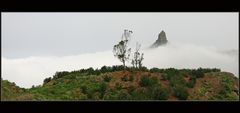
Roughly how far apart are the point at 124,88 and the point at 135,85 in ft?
1.87

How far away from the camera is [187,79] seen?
2005 centimetres

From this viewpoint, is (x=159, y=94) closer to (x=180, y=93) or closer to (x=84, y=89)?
(x=180, y=93)

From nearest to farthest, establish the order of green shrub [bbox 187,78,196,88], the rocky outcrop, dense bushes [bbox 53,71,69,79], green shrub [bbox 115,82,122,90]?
green shrub [bbox 115,82,122,90]
green shrub [bbox 187,78,196,88]
dense bushes [bbox 53,71,69,79]
the rocky outcrop

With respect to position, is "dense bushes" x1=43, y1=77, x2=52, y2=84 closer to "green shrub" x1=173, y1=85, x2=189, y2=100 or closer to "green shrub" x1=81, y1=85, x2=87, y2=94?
"green shrub" x1=81, y1=85, x2=87, y2=94

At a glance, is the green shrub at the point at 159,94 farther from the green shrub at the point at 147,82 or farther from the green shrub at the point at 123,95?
the green shrub at the point at 147,82

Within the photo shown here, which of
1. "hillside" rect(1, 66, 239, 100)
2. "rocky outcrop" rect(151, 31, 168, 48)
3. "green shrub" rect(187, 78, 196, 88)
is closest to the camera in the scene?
"hillside" rect(1, 66, 239, 100)

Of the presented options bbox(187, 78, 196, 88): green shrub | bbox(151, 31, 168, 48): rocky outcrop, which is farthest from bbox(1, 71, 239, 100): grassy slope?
bbox(151, 31, 168, 48): rocky outcrop

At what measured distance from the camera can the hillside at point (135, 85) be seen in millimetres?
16484

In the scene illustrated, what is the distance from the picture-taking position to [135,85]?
18547mm

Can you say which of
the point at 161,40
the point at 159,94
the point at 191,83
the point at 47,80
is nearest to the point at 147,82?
the point at 191,83

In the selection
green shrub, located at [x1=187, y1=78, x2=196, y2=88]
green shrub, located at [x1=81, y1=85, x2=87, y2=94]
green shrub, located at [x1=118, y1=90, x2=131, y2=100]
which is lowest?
green shrub, located at [x1=118, y1=90, x2=131, y2=100]

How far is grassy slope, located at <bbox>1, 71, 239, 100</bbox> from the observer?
16.2m
